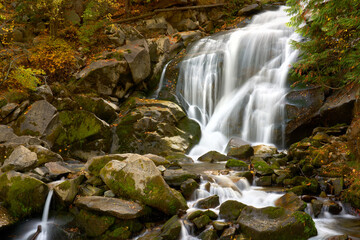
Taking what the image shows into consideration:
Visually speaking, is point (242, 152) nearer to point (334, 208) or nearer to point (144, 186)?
point (334, 208)

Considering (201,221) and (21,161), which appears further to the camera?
(21,161)

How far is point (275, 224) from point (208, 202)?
62.5 inches

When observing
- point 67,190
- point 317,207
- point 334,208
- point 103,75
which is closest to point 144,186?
point 67,190

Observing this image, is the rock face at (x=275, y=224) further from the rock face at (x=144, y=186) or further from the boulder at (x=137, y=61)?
the boulder at (x=137, y=61)

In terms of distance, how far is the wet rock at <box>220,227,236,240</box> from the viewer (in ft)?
16.0

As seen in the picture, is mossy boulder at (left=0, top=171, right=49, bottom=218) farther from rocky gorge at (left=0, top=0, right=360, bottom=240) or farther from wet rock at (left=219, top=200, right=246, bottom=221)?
wet rock at (left=219, top=200, right=246, bottom=221)

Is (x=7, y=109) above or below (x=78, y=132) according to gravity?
above

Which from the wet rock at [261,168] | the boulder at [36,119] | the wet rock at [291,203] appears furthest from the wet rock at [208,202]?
the boulder at [36,119]

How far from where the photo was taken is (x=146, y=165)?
19.6ft

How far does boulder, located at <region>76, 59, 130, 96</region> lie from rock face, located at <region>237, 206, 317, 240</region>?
9232mm

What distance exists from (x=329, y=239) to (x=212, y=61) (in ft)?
36.0

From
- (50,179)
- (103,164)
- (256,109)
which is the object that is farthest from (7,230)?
(256,109)

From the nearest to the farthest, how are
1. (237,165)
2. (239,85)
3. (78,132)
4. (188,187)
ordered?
(188,187) → (237,165) → (78,132) → (239,85)

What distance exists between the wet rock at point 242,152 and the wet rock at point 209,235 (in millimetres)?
4907
